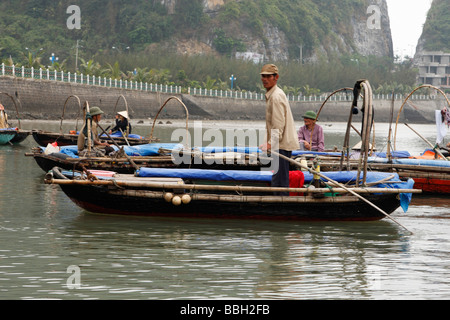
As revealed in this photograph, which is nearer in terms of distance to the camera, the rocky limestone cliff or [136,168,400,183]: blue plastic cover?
[136,168,400,183]: blue plastic cover

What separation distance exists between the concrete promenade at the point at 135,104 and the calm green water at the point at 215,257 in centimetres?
1403

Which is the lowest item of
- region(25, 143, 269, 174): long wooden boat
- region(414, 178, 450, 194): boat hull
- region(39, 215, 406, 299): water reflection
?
region(39, 215, 406, 299): water reflection

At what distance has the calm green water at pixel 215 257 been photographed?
658cm

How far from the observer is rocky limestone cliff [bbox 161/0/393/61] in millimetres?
95812

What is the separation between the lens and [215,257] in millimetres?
7891

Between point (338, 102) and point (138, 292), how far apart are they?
80126 mm

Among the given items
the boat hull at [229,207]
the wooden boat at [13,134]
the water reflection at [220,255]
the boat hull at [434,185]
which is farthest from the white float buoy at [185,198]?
the wooden boat at [13,134]

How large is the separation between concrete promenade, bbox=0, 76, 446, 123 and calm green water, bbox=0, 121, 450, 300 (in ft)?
46.0

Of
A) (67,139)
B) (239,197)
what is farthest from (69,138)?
(239,197)

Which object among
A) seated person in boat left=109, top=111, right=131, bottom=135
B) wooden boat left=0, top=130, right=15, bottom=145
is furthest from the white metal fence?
seated person in boat left=109, top=111, right=131, bottom=135

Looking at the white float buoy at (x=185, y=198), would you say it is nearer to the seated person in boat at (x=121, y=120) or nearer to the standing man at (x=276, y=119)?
the standing man at (x=276, y=119)

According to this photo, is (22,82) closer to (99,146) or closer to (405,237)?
(99,146)

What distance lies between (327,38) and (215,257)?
4217 inches

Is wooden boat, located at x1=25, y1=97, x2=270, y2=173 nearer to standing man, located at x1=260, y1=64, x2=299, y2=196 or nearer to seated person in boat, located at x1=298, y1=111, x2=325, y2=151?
seated person in boat, located at x1=298, y1=111, x2=325, y2=151
